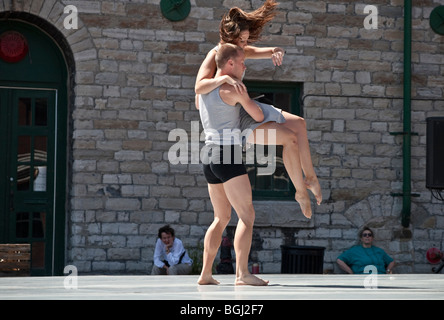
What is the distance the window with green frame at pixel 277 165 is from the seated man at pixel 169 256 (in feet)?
5.23

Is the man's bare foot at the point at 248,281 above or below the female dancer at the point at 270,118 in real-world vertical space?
below

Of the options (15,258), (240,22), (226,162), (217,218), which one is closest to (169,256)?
(15,258)

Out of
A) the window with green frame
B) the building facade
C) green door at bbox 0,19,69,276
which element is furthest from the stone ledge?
green door at bbox 0,19,69,276

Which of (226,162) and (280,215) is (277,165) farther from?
(226,162)

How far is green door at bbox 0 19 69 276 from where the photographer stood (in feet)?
37.1

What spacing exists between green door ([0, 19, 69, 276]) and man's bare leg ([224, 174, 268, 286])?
587cm

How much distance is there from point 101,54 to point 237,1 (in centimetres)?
189

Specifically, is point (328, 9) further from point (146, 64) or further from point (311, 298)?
point (311, 298)

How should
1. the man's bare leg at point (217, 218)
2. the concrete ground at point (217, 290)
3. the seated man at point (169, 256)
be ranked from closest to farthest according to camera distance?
the concrete ground at point (217, 290) < the man's bare leg at point (217, 218) < the seated man at point (169, 256)

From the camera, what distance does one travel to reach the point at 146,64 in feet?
37.4

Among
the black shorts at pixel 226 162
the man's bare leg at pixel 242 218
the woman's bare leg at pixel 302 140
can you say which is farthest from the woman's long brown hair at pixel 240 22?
the man's bare leg at pixel 242 218

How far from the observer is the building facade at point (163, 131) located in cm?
1120

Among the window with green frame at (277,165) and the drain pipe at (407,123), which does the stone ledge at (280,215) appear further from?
the drain pipe at (407,123)

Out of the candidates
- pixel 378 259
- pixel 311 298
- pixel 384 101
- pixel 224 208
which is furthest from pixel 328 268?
pixel 311 298
